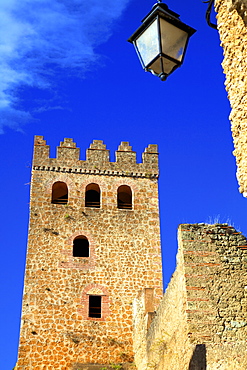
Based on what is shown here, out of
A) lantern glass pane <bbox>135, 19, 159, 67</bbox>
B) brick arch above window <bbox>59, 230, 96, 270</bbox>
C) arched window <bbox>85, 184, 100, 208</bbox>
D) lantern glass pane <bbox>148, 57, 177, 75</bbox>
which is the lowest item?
lantern glass pane <bbox>148, 57, 177, 75</bbox>

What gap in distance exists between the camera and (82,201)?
22.2 metres

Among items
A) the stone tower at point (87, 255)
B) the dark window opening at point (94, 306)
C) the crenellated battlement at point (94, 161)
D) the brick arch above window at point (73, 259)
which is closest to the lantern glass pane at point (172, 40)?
the stone tower at point (87, 255)

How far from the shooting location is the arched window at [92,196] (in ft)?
73.8

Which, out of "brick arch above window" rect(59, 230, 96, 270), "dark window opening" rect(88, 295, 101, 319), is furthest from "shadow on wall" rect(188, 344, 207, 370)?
"brick arch above window" rect(59, 230, 96, 270)

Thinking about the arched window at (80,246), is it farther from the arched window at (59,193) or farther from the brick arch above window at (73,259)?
the arched window at (59,193)

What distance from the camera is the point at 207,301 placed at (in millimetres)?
12328

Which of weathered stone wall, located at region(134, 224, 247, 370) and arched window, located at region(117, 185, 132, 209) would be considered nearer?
weathered stone wall, located at region(134, 224, 247, 370)

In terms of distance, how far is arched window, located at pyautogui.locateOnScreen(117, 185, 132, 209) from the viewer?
22797 mm

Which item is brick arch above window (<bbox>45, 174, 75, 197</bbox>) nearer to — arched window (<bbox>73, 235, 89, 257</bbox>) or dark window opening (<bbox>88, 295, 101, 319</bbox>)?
arched window (<bbox>73, 235, 89, 257</bbox>)

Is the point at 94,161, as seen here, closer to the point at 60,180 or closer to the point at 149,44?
the point at 60,180

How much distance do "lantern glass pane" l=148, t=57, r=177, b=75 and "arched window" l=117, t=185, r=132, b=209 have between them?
17.4 metres

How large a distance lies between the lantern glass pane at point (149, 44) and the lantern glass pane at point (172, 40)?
0.06 metres

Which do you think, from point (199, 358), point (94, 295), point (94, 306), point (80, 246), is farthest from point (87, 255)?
point (199, 358)

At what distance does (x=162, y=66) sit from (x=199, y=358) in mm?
7858
